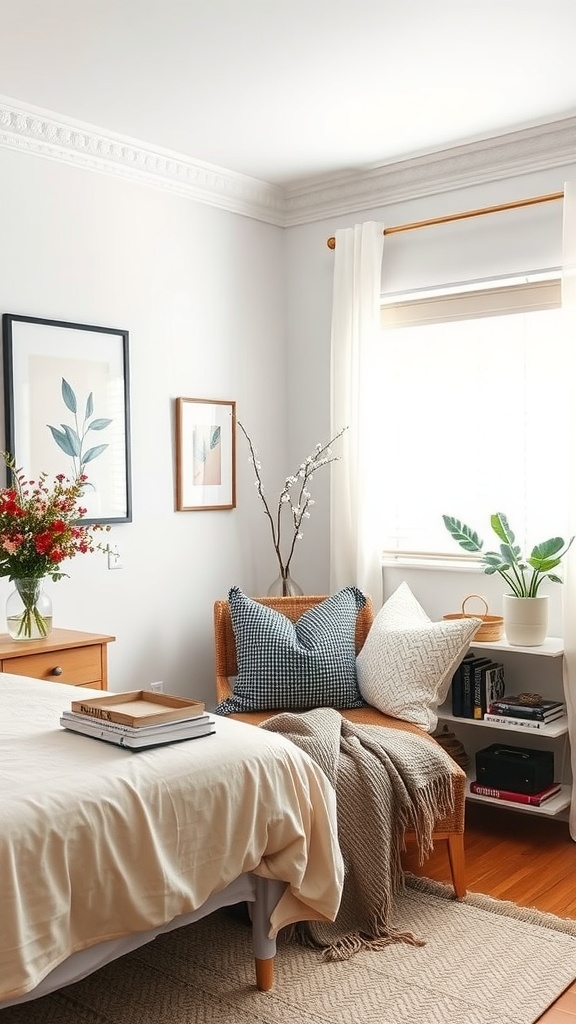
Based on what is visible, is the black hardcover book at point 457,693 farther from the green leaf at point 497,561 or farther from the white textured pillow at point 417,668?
the green leaf at point 497,561

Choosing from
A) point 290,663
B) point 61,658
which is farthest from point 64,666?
point 290,663

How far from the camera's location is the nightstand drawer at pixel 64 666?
3.44 m

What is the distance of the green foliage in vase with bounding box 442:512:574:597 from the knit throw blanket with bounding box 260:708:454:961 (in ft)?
3.38

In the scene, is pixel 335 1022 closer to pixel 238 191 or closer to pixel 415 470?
pixel 415 470

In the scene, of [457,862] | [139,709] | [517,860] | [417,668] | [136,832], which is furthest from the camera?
[417,668]

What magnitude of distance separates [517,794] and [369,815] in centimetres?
106

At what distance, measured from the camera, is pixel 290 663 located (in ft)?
13.0

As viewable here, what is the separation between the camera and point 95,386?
13.7ft

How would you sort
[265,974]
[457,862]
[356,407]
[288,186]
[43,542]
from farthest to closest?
1. [288,186]
2. [356,407]
3. [43,542]
4. [457,862]
5. [265,974]

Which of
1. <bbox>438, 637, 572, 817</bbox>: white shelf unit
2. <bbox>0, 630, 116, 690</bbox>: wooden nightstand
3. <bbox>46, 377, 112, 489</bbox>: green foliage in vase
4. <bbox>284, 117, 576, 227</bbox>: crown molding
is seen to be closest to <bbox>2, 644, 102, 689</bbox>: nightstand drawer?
<bbox>0, 630, 116, 690</bbox>: wooden nightstand

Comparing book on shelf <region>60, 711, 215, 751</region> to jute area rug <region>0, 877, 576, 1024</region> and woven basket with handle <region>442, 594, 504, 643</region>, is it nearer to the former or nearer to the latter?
jute area rug <region>0, 877, 576, 1024</region>

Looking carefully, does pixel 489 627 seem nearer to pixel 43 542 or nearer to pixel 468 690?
pixel 468 690

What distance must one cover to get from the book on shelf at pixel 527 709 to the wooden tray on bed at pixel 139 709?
6.00ft

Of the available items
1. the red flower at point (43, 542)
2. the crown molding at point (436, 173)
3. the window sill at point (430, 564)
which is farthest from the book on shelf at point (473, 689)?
the crown molding at point (436, 173)
